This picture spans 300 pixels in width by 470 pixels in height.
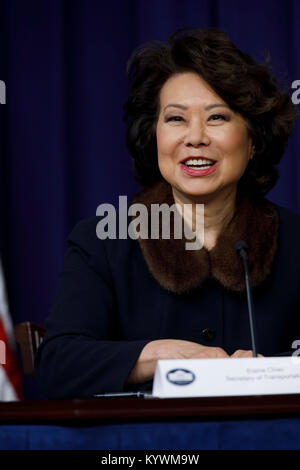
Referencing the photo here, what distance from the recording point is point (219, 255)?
4.85 ft

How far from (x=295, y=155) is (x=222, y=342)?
3.64ft

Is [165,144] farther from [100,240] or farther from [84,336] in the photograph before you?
[84,336]

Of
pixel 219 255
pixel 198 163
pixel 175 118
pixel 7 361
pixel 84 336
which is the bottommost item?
pixel 7 361

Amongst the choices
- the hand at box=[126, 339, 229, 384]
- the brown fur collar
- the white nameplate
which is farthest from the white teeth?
the white nameplate

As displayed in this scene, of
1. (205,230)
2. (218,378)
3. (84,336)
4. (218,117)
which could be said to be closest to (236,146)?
(218,117)

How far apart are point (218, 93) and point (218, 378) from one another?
87cm

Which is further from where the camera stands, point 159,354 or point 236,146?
point 236,146

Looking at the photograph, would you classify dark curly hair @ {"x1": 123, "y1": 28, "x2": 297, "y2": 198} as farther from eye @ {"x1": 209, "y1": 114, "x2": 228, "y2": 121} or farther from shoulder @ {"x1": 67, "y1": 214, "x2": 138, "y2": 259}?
shoulder @ {"x1": 67, "y1": 214, "x2": 138, "y2": 259}

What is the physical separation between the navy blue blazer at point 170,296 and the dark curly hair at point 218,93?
0.21 meters

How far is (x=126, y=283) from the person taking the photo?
1.48 m

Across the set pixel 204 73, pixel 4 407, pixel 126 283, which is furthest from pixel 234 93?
pixel 4 407

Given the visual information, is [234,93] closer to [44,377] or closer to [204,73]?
[204,73]

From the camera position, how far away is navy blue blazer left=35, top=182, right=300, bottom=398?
4.63 feet

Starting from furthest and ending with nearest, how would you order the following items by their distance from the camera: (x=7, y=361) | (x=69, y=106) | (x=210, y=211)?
1. (x=69, y=106)
2. (x=7, y=361)
3. (x=210, y=211)
